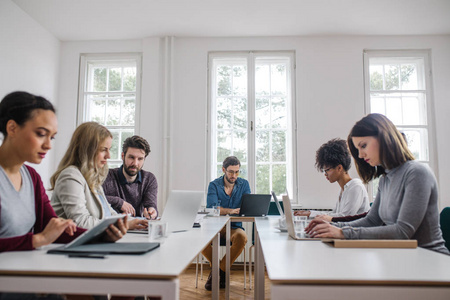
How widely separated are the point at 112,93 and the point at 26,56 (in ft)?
3.58

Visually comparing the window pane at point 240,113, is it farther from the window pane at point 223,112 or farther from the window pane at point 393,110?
the window pane at point 393,110

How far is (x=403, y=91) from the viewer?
4.64 metres

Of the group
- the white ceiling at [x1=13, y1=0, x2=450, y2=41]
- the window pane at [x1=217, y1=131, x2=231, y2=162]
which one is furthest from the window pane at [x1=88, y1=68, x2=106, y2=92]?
the window pane at [x1=217, y1=131, x2=231, y2=162]

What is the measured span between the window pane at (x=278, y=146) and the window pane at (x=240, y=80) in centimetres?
68

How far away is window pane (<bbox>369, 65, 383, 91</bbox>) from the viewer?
15.4 feet

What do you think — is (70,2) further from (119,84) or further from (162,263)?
(162,263)

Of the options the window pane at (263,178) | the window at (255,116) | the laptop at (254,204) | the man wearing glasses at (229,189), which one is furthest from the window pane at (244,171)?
the laptop at (254,204)

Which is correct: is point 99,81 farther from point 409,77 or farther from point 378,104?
point 409,77

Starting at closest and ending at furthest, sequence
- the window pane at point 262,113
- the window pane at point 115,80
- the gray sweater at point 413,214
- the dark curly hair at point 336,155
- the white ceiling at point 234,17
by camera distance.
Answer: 1. the gray sweater at point 413,214
2. the dark curly hair at point 336,155
3. the white ceiling at point 234,17
4. the window pane at point 262,113
5. the window pane at point 115,80

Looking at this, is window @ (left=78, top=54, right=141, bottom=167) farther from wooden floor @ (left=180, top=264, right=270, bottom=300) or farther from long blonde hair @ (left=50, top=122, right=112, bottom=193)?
long blonde hair @ (left=50, top=122, right=112, bottom=193)

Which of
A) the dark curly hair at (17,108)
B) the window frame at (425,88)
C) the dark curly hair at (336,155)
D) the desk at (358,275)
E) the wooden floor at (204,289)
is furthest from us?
the window frame at (425,88)

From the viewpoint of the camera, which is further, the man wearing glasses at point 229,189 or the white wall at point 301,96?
the white wall at point 301,96

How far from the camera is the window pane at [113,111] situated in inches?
191

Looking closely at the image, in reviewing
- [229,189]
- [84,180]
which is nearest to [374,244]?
[84,180]
